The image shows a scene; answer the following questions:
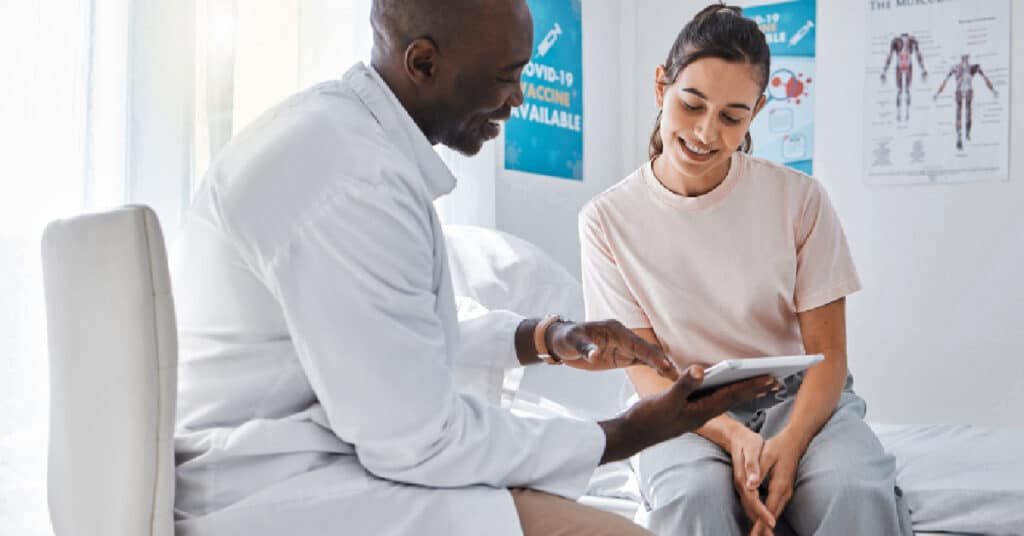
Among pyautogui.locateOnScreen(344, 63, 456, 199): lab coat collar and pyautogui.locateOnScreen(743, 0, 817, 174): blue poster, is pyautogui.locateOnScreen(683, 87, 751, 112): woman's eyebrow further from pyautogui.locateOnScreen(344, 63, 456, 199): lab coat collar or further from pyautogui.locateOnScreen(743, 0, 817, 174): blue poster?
pyautogui.locateOnScreen(743, 0, 817, 174): blue poster

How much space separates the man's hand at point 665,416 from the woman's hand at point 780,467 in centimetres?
37

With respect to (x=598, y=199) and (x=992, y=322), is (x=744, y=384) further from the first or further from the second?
(x=992, y=322)

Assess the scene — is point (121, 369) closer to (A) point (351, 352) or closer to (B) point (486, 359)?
(A) point (351, 352)

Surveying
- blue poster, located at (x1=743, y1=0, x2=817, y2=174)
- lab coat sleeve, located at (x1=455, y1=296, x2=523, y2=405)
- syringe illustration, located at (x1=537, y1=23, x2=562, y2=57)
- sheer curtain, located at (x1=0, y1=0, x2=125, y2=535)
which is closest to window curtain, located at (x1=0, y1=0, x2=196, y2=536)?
sheer curtain, located at (x1=0, y1=0, x2=125, y2=535)

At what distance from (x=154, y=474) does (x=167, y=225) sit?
3.26 feet

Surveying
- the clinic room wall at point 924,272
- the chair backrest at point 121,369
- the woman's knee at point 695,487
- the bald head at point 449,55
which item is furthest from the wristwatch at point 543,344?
the clinic room wall at point 924,272

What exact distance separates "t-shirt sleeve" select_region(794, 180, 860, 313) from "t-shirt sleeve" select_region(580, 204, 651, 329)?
0.28 meters

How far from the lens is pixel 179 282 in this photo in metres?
1.14

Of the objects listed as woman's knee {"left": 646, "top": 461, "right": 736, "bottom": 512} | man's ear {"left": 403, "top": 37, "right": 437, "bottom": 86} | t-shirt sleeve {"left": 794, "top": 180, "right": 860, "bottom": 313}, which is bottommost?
woman's knee {"left": 646, "top": 461, "right": 736, "bottom": 512}

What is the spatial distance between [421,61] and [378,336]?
0.37m

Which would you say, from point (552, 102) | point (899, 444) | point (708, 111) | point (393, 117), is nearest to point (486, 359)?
point (393, 117)

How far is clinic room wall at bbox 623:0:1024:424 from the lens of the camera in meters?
3.05

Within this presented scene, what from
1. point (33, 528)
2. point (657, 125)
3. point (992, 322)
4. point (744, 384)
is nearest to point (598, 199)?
point (657, 125)

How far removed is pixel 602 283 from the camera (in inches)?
73.3
